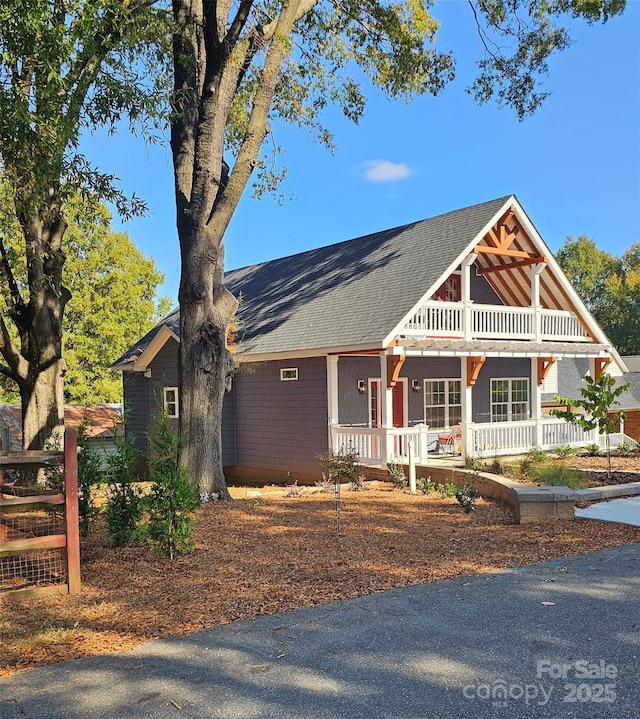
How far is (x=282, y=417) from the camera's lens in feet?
55.0

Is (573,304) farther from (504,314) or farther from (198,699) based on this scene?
(198,699)

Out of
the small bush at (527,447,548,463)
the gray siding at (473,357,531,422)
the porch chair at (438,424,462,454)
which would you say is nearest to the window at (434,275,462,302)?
the gray siding at (473,357,531,422)

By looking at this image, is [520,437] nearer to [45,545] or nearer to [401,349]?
[401,349]

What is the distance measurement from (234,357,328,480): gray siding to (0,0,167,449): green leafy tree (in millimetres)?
5320

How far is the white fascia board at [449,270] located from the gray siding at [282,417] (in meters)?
2.23

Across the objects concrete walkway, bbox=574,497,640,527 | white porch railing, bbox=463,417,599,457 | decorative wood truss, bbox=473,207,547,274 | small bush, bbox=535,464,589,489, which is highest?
decorative wood truss, bbox=473,207,547,274

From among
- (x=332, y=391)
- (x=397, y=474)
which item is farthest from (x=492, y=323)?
(x=397, y=474)

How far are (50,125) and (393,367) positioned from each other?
890 centimetres

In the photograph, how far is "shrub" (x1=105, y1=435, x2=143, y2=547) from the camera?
735cm

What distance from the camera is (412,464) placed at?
12281 millimetres

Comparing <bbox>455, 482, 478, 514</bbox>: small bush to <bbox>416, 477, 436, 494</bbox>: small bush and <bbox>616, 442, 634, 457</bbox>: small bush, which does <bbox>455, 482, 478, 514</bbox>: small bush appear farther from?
<bbox>616, 442, 634, 457</bbox>: small bush

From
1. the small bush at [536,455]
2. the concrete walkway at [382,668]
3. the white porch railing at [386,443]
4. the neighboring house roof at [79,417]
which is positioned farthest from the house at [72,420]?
the concrete walkway at [382,668]

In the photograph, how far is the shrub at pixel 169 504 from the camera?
265 inches

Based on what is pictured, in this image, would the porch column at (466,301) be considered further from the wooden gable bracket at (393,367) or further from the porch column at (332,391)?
the porch column at (332,391)
